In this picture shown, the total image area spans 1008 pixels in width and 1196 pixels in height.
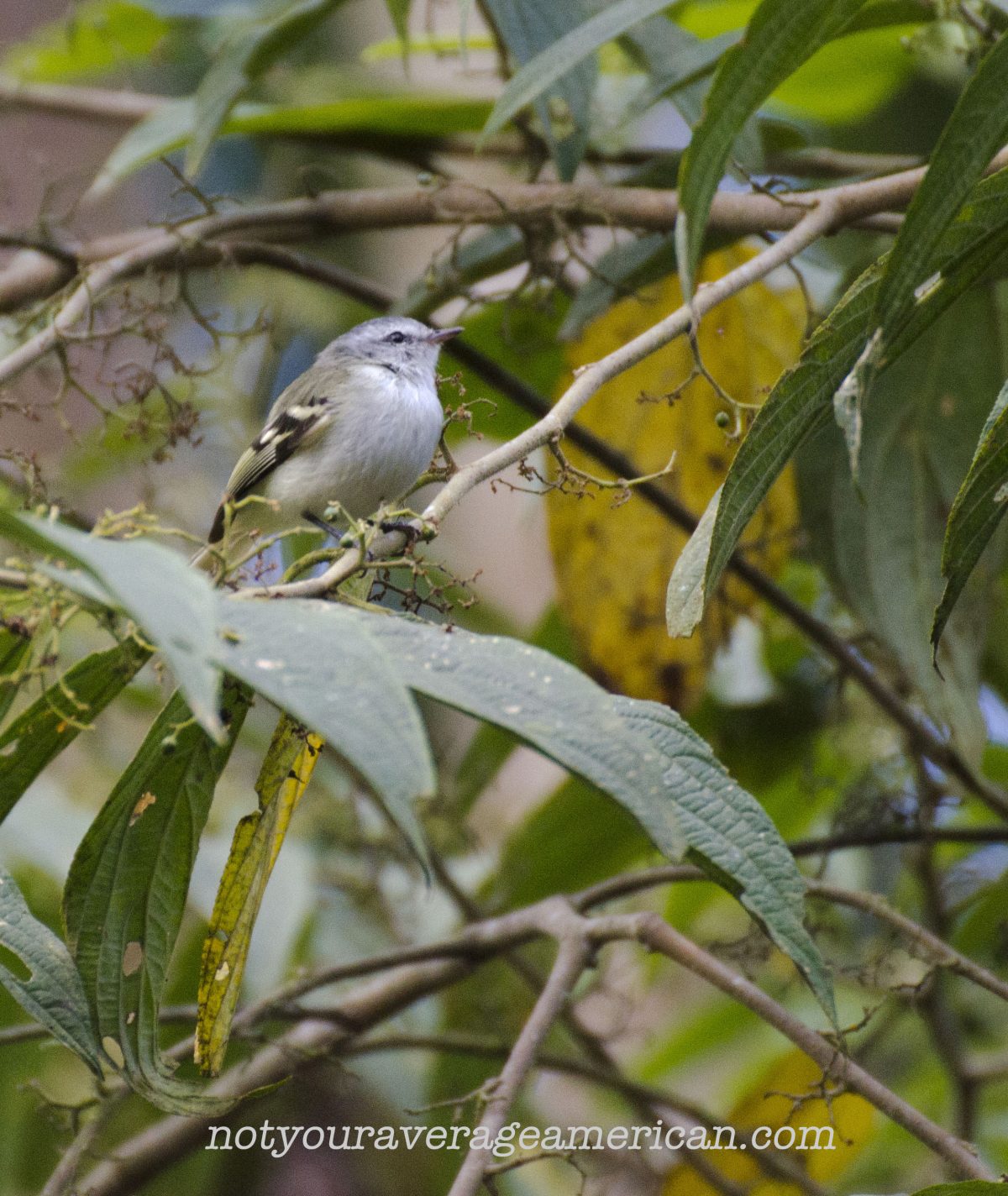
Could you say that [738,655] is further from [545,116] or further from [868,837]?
[545,116]

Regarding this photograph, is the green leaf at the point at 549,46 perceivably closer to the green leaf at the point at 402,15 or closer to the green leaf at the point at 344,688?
the green leaf at the point at 402,15

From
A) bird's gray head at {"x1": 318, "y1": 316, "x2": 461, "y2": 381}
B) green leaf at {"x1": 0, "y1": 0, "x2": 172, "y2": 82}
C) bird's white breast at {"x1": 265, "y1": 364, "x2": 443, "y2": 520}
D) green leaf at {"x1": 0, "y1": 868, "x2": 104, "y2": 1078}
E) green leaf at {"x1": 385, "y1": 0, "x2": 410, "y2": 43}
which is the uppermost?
green leaf at {"x1": 0, "y1": 0, "x2": 172, "y2": 82}

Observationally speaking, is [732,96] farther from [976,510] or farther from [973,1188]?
[973,1188]

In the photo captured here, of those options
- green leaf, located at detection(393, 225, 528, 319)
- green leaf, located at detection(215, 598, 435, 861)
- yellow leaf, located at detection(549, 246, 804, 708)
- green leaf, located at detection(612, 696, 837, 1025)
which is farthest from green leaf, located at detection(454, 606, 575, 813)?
green leaf, located at detection(215, 598, 435, 861)

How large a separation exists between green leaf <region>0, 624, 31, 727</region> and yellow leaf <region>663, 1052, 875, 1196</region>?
185 cm

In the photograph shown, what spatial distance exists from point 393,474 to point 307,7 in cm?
101

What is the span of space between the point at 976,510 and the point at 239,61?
1.75 metres

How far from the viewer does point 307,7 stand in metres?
2.63

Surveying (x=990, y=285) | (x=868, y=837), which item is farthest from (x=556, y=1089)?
(x=990, y=285)

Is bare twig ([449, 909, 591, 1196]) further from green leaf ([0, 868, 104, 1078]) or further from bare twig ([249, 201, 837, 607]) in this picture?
bare twig ([249, 201, 837, 607])

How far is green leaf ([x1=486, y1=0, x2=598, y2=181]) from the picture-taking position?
8.03 feet

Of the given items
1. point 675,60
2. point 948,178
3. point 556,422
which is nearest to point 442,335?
point 675,60

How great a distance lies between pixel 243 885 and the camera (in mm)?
1410

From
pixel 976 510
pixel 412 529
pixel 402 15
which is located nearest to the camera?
pixel 976 510
